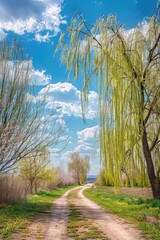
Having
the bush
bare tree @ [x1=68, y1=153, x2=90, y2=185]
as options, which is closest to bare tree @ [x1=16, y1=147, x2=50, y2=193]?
the bush

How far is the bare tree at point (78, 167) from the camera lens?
81.1 m

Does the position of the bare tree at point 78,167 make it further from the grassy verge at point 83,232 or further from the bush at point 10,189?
the grassy verge at point 83,232

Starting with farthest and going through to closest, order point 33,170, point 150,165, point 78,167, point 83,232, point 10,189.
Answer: point 78,167
point 33,170
point 10,189
point 150,165
point 83,232

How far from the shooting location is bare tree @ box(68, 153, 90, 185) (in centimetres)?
8106

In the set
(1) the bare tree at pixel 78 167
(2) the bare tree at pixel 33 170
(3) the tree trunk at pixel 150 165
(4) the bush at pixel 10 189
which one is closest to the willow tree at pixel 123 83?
(3) the tree trunk at pixel 150 165

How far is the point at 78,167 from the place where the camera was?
266ft

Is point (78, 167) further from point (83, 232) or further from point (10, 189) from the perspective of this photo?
point (83, 232)

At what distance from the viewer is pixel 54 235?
24.2 feet

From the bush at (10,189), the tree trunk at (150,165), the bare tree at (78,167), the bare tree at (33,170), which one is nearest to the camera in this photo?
the tree trunk at (150,165)

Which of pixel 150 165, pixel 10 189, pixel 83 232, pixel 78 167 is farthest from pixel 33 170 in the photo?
pixel 78 167

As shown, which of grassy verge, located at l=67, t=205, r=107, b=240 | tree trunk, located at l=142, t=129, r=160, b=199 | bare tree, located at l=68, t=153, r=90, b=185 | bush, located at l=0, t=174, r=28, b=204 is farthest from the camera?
bare tree, located at l=68, t=153, r=90, b=185

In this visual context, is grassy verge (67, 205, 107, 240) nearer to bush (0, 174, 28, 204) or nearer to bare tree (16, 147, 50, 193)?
bush (0, 174, 28, 204)

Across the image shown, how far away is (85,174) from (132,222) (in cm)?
7450

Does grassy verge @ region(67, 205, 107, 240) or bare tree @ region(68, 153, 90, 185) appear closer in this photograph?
grassy verge @ region(67, 205, 107, 240)
